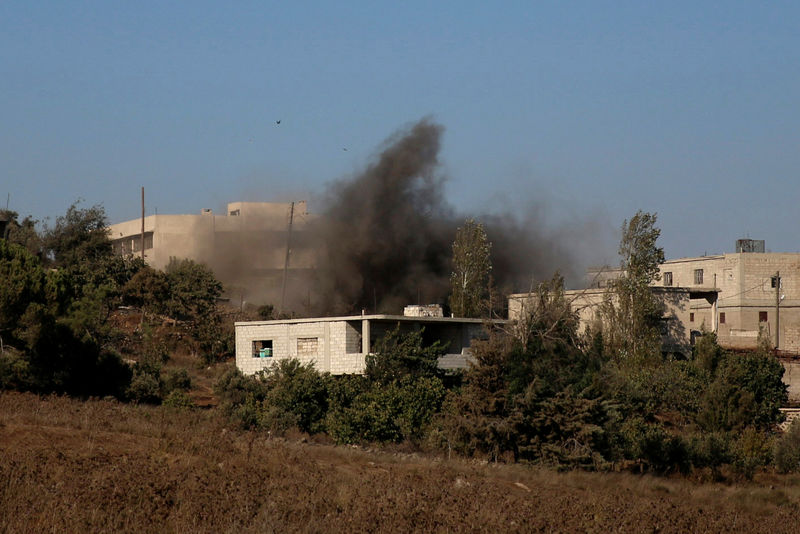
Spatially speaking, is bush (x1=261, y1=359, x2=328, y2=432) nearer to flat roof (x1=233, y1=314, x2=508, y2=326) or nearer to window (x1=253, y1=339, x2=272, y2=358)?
flat roof (x1=233, y1=314, x2=508, y2=326)

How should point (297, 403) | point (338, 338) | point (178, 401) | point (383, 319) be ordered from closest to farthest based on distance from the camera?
point (178, 401), point (297, 403), point (383, 319), point (338, 338)

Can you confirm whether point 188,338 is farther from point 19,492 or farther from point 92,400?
point 19,492

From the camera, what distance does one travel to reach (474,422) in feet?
94.7

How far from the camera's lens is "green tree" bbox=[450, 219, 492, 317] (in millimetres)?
54625

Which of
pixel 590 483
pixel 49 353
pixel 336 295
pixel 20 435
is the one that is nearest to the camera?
pixel 20 435

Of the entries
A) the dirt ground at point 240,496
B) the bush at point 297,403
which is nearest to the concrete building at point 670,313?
the bush at point 297,403

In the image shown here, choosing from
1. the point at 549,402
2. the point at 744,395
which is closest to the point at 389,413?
the point at 549,402

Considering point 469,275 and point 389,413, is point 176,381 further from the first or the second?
point 469,275

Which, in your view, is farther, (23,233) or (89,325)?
(23,233)

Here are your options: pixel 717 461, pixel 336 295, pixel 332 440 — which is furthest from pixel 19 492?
pixel 336 295

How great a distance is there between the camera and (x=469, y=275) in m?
56.3

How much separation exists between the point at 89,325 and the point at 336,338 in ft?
33.1

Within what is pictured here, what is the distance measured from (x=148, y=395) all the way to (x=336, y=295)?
30085 mm

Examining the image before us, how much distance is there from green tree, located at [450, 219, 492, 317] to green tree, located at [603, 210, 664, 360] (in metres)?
7.88
